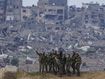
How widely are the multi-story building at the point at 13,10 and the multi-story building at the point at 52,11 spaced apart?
14.9ft

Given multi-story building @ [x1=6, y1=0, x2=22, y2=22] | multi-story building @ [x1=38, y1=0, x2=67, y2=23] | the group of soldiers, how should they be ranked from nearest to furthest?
the group of soldiers → multi-story building @ [x1=6, y1=0, x2=22, y2=22] → multi-story building @ [x1=38, y1=0, x2=67, y2=23]

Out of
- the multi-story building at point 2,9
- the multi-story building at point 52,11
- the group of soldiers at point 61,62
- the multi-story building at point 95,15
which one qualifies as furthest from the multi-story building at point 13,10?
the group of soldiers at point 61,62

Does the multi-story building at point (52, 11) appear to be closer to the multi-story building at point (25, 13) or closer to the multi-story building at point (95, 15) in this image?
the multi-story building at point (25, 13)

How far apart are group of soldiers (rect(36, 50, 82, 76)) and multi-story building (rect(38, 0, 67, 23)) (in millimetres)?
111716

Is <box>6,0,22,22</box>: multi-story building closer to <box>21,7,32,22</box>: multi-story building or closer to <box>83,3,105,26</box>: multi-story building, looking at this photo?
<box>21,7,32,22</box>: multi-story building

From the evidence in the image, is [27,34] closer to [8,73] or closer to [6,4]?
[6,4]

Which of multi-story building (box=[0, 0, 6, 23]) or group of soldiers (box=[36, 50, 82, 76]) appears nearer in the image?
group of soldiers (box=[36, 50, 82, 76])

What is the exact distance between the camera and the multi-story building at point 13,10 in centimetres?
13275

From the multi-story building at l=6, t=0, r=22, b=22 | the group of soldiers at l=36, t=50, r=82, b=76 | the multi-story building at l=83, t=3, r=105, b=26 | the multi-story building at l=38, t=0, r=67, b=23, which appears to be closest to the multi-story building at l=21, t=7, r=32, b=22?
the multi-story building at l=6, t=0, r=22, b=22

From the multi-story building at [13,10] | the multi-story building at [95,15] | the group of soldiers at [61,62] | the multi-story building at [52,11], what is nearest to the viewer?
the group of soldiers at [61,62]

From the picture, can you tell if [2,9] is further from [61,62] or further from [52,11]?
[61,62]

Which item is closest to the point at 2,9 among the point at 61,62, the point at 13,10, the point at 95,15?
the point at 13,10

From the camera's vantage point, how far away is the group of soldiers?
18.5m

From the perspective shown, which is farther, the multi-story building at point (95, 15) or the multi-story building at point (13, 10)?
the multi-story building at point (95, 15)
